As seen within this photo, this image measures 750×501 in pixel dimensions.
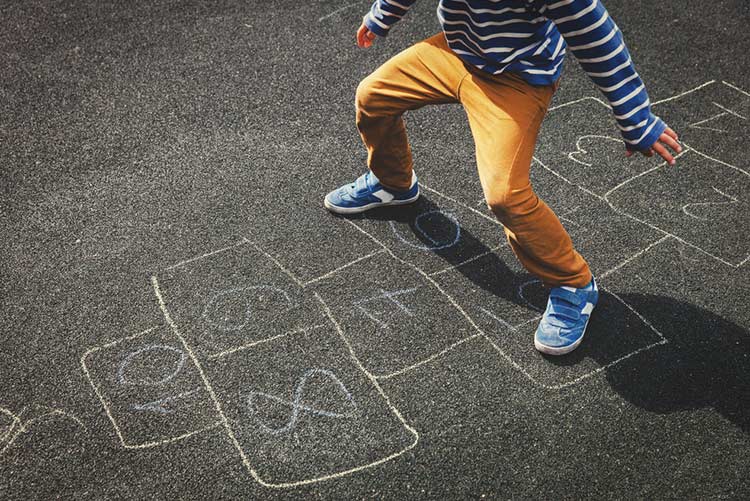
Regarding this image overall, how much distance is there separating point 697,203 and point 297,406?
2.22 m

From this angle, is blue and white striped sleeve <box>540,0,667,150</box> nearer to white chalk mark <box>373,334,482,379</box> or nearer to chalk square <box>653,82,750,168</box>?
white chalk mark <box>373,334,482,379</box>

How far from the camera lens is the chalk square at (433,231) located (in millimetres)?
3420

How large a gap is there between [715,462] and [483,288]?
1100 millimetres

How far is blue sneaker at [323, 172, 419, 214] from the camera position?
3.60 meters

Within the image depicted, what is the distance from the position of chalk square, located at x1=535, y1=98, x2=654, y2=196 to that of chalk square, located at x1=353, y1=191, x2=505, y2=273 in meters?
0.60

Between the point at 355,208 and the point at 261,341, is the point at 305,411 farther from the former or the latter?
the point at 355,208

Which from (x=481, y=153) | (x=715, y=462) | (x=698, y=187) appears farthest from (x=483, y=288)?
(x=698, y=187)

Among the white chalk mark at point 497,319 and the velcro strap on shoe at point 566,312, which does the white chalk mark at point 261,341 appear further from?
the velcro strap on shoe at point 566,312

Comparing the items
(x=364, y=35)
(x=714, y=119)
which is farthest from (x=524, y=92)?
(x=714, y=119)

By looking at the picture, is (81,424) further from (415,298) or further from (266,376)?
(415,298)

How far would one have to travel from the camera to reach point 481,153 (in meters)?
2.89

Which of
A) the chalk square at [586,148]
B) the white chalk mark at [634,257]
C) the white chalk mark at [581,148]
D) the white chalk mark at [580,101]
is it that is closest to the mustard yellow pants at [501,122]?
the white chalk mark at [634,257]

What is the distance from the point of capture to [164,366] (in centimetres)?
291

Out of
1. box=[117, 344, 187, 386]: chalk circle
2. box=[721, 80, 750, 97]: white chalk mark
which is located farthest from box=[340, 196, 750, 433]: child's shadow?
box=[721, 80, 750, 97]: white chalk mark
